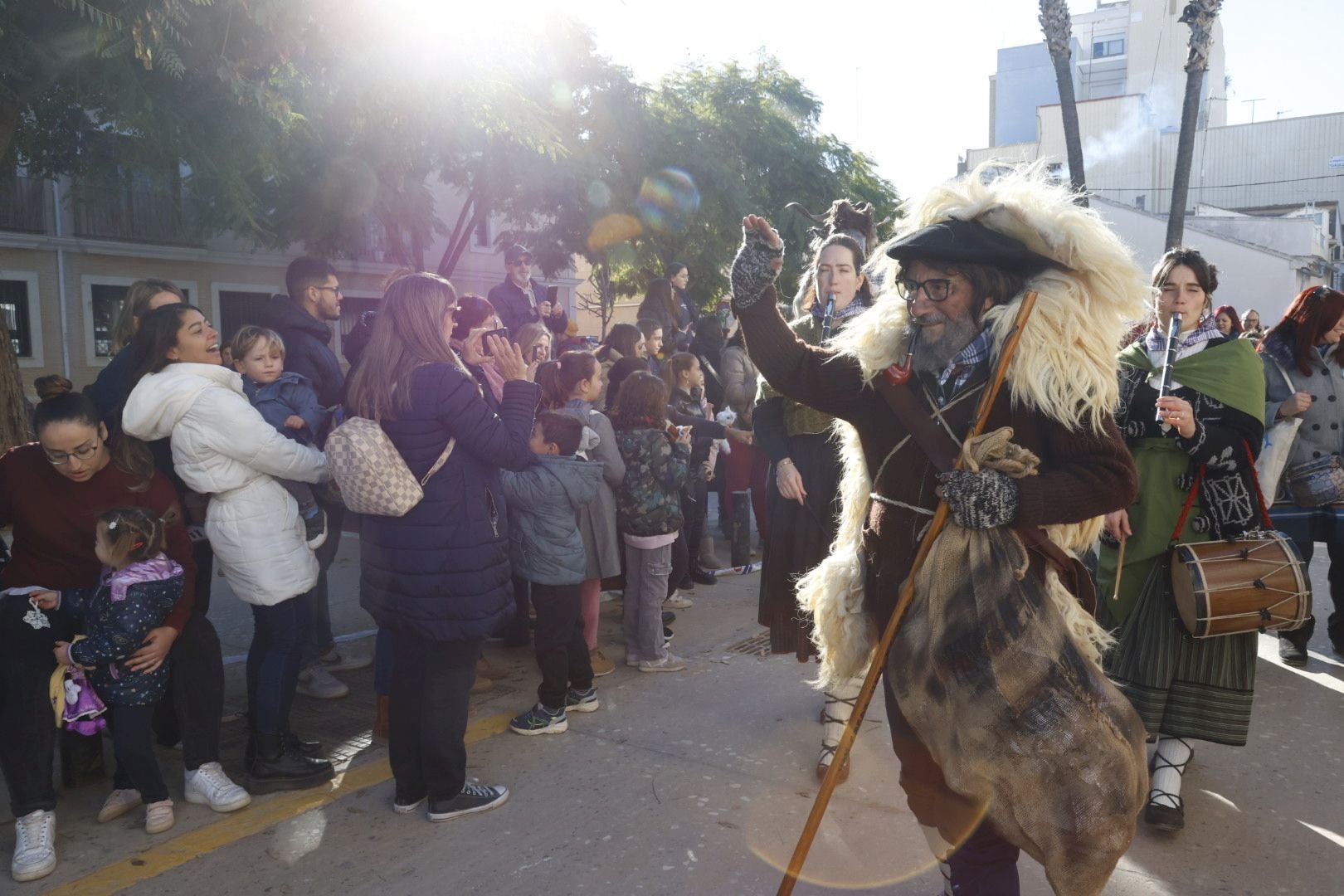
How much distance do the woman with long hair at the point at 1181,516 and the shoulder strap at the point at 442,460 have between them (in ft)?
8.02

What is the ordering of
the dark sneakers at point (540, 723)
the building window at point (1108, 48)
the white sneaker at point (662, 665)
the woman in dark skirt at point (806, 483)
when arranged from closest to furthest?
1. the woman in dark skirt at point (806, 483)
2. the dark sneakers at point (540, 723)
3. the white sneaker at point (662, 665)
4. the building window at point (1108, 48)

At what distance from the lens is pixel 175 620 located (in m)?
3.60

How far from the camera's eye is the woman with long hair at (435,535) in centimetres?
354

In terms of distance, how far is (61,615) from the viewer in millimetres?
3510

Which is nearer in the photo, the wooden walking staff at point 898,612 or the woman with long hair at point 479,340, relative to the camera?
the wooden walking staff at point 898,612

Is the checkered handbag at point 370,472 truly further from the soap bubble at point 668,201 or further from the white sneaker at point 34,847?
the soap bubble at point 668,201

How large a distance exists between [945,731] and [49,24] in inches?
275

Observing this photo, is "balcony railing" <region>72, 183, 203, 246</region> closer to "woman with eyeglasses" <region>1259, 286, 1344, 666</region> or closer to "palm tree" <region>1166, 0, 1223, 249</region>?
"palm tree" <region>1166, 0, 1223, 249</region>

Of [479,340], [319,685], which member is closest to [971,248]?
[479,340]

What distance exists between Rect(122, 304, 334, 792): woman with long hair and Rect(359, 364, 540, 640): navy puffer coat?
503 millimetres

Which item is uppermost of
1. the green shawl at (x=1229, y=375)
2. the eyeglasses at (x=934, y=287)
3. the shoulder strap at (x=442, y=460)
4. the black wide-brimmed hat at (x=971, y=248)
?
the black wide-brimmed hat at (x=971, y=248)

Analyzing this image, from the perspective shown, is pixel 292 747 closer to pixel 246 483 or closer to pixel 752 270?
pixel 246 483

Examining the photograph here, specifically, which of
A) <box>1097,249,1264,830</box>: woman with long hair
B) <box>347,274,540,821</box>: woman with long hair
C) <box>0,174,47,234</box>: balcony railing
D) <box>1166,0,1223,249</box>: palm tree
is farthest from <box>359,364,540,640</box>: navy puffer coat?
<box>0,174,47,234</box>: balcony railing

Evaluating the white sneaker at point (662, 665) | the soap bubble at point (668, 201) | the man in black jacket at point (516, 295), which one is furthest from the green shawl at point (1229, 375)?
the soap bubble at point (668, 201)
